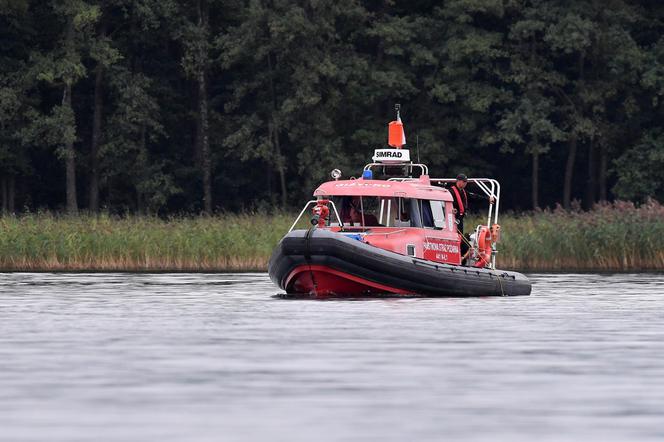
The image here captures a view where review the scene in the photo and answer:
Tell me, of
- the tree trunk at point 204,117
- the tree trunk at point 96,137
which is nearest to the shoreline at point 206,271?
the tree trunk at point 204,117

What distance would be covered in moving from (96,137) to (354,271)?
41.4 metres

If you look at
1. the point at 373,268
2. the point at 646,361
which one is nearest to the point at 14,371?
the point at 646,361

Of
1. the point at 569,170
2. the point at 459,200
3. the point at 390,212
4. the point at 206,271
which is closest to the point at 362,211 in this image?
the point at 390,212

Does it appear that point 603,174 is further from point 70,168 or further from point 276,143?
point 70,168

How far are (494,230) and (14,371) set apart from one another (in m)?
15.3

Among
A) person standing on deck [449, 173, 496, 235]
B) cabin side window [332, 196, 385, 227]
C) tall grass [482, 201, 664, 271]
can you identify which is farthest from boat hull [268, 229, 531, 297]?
tall grass [482, 201, 664, 271]

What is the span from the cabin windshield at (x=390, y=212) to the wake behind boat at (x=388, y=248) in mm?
17

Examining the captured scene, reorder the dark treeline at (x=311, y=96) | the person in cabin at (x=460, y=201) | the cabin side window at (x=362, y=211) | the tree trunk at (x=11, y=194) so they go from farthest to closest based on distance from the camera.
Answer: the tree trunk at (x=11, y=194)
the dark treeline at (x=311, y=96)
the person in cabin at (x=460, y=201)
the cabin side window at (x=362, y=211)

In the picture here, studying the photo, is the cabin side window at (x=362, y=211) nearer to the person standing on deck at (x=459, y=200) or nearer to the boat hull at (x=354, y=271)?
the boat hull at (x=354, y=271)

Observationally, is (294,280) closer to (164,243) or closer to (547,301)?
(547,301)

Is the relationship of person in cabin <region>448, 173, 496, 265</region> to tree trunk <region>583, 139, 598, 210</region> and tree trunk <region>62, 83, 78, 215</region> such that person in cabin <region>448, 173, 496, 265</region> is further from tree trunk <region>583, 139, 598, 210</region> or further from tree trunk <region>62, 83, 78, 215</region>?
tree trunk <region>583, 139, 598, 210</region>

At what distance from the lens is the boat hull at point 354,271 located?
28.7 meters

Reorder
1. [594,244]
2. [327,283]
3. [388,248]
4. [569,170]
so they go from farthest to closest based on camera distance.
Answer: [569,170]
[594,244]
[388,248]
[327,283]

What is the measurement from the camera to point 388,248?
98.3 feet
